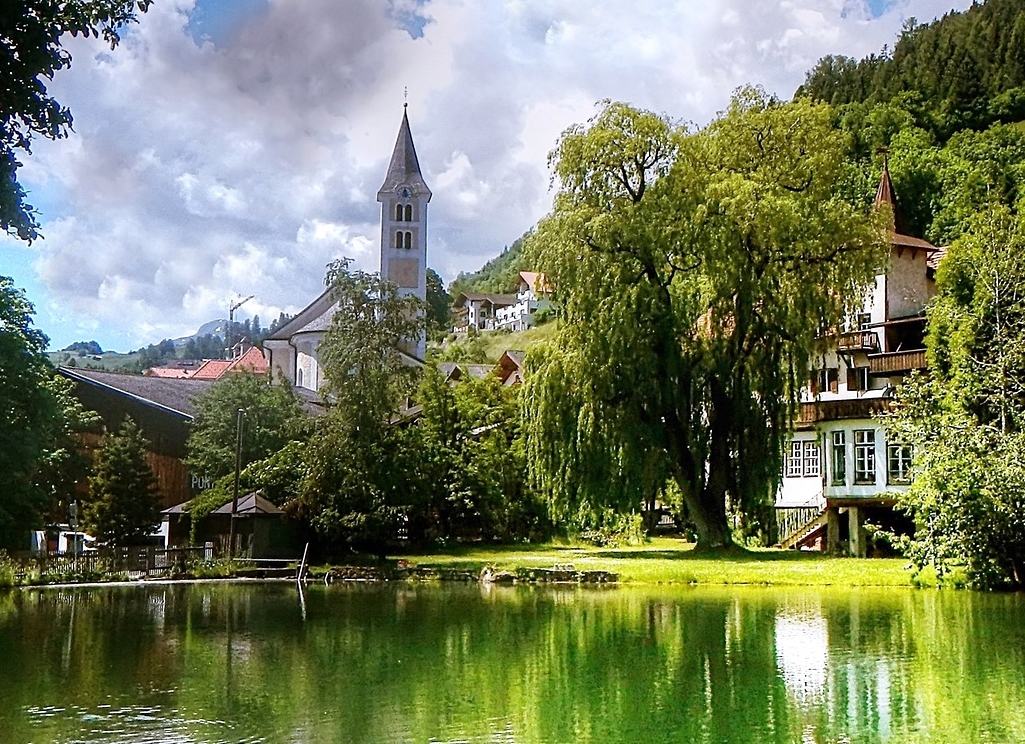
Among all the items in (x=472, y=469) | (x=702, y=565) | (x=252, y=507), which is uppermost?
(x=472, y=469)

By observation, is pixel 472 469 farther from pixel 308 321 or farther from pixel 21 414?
pixel 308 321

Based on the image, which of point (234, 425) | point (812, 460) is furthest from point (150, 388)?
point (812, 460)

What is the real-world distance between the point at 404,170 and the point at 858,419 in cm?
5109

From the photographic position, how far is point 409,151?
282 feet

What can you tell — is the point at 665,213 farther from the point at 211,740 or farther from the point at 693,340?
the point at 211,740

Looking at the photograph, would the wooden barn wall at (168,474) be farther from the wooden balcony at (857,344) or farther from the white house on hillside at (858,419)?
the wooden balcony at (857,344)

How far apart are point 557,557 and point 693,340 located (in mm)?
8921

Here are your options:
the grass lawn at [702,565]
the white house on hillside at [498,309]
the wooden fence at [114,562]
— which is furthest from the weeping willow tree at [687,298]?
the white house on hillside at [498,309]

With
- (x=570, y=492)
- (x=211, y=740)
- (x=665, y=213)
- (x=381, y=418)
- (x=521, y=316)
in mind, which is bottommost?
(x=211, y=740)

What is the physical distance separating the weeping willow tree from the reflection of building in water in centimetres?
1327

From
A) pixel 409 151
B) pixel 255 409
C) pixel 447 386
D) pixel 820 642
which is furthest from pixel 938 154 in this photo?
pixel 820 642

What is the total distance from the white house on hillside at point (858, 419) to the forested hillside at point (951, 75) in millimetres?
49693

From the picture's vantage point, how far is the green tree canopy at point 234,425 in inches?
2055

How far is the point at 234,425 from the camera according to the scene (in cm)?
5325
